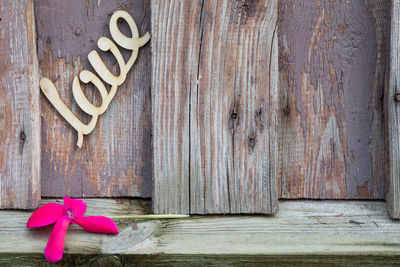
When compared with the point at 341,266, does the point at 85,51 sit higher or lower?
higher

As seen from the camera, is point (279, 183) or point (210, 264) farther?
point (279, 183)

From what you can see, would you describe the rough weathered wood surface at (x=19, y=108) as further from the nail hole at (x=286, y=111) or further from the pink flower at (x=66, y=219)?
the nail hole at (x=286, y=111)

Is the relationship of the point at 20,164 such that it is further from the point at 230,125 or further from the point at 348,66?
the point at 348,66

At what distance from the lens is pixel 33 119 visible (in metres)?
1.45

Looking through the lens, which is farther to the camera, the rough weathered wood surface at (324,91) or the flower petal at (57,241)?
the rough weathered wood surface at (324,91)

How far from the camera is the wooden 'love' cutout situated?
1.45 m

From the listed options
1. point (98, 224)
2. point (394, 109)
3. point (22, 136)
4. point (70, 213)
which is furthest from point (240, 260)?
point (22, 136)

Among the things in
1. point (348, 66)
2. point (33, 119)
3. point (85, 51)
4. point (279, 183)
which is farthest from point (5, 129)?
point (348, 66)

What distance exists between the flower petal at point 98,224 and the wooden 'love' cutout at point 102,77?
0.84 ft

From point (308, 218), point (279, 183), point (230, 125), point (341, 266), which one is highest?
point (230, 125)

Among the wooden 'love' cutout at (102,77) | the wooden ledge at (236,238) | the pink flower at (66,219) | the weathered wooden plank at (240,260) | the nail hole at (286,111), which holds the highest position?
the wooden 'love' cutout at (102,77)

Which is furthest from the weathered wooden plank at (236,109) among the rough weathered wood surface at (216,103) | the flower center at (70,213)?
the flower center at (70,213)

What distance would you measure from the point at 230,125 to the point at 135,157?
35 centimetres

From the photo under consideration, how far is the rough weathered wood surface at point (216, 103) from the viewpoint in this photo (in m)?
1.40
